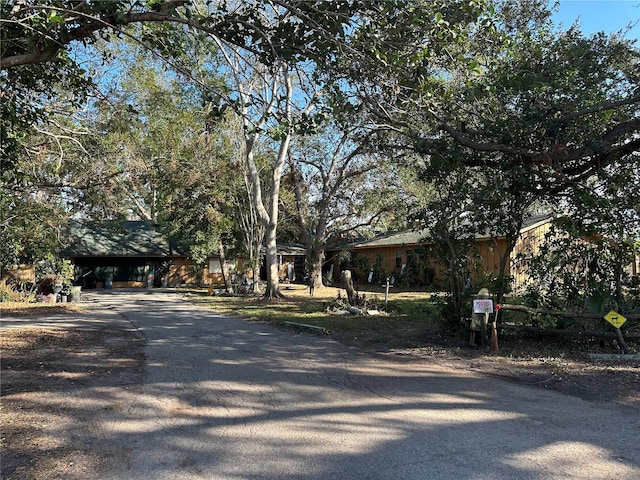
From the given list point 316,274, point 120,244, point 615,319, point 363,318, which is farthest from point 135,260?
point 615,319

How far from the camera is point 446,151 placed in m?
9.23

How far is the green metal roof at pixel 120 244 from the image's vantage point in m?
31.7

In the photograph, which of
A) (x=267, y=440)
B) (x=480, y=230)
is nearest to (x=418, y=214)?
(x=480, y=230)

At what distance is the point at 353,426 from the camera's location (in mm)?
4906

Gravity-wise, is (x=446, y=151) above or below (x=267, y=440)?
Result: above

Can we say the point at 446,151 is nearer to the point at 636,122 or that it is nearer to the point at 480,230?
the point at 480,230

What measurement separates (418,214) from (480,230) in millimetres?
1333

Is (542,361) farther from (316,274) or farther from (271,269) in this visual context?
(316,274)

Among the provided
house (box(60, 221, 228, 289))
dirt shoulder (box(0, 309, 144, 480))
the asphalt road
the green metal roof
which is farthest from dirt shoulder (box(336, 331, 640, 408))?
house (box(60, 221, 228, 289))

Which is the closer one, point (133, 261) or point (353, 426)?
point (353, 426)

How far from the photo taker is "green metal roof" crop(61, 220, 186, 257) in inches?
1248

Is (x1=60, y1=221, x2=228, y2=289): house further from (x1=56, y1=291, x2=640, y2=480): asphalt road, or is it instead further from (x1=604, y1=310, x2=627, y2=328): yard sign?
(x1=604, y1=310, x2=627, y2=328): yard sign

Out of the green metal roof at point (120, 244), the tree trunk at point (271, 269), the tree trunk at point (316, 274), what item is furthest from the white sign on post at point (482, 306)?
the green metal roof at point (120, 244)

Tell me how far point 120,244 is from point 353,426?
31.9m
